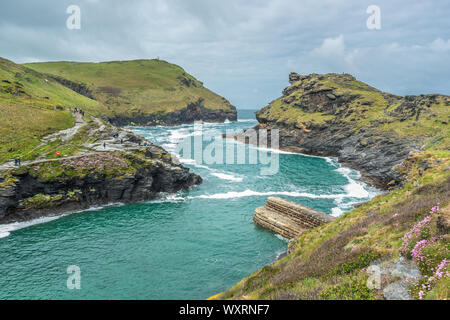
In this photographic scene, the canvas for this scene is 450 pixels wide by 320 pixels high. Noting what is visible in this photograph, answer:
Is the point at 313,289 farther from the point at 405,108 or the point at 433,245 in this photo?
the point at 405,108

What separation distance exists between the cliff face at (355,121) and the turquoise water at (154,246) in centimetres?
2650

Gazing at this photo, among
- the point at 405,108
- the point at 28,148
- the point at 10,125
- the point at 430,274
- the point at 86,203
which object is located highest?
the point at 405,108

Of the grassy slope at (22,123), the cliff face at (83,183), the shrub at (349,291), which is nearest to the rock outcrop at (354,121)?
the cliff face at (83,183)

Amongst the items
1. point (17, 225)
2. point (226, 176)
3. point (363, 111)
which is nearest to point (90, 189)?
point (17, 225)

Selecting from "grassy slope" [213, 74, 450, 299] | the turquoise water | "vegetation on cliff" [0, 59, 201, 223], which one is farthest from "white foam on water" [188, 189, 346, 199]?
"grassy slope" [213, 74, 450, 299]

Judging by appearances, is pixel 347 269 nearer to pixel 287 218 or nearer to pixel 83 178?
pixel 287 218


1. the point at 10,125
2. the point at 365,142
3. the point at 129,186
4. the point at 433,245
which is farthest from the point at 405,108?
the point at 10,125

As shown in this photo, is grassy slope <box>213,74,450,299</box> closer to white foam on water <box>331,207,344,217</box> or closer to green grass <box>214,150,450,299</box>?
green grass <box>214,150,450,299</box>

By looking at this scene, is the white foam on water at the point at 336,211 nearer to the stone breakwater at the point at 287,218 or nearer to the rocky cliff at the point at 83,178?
the stone breakwater at the point at 287,218

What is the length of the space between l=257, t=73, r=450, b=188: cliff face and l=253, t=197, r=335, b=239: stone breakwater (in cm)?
2820

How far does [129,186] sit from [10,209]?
18.2m

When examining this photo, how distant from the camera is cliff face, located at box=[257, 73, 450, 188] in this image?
75.1m

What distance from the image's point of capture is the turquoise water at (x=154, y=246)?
2570 cm

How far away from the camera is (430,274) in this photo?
9.41m
